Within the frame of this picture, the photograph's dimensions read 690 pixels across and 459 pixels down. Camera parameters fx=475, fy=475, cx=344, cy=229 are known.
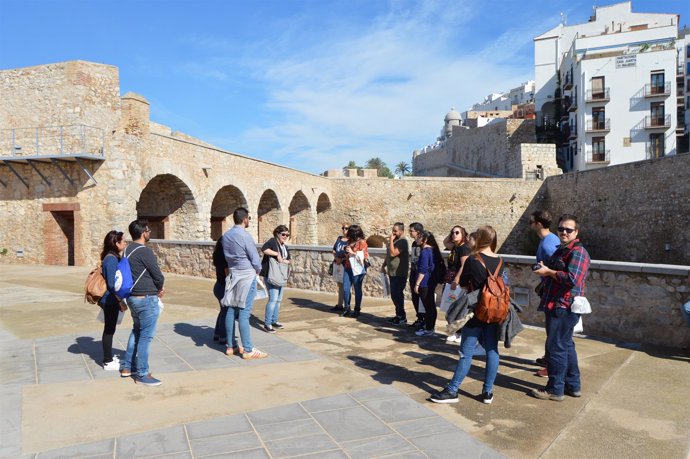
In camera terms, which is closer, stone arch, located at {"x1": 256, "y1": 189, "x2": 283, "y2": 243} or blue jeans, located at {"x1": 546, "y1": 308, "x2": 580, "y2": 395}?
blue jeans, located at {"x1": 546, "y1": 308, "x2": 580, "y2": 395}

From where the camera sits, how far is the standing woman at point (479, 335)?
3.79 meters

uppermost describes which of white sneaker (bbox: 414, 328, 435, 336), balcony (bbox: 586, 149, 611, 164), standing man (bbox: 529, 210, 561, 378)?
balcony (bbox: 586, 149, 611, 164)

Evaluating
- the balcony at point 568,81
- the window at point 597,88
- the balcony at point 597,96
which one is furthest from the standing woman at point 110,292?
the balcony at point 568,81

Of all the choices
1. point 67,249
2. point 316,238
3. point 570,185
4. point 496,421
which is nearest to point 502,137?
point 570,185

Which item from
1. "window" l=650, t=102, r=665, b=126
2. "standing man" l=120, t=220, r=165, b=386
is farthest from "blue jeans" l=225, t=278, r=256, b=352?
"window" l=650, t=102, r=665, b=126

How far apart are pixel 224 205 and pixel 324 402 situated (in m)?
17.9

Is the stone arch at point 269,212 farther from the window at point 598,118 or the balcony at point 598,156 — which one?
the window at point 598,118

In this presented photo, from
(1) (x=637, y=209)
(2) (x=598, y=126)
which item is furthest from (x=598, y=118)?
(1) (x=637, y=209)

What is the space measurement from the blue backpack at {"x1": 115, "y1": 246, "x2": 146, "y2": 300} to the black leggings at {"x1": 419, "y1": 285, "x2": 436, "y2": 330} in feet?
11.1

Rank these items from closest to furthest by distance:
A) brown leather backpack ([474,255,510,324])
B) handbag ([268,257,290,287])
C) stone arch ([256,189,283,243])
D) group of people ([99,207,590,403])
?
brown leather backpack ([474,255,510,324]), group of people ([99,207,590,403]), handbag ([268,257,290,287]), stone arch ([256,189,283,243])

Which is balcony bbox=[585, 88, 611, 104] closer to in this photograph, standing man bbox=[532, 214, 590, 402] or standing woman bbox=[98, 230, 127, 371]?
standing man bbox=[532, 214, 590, 402]

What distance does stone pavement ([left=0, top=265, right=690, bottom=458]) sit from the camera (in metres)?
3.07

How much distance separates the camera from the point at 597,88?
114 feet

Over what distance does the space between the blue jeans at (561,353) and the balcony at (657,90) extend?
37.1 metres
